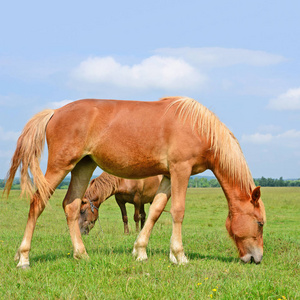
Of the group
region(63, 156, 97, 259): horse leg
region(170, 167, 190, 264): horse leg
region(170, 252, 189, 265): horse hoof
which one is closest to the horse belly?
region(170, 167, 190, 264): horse leg

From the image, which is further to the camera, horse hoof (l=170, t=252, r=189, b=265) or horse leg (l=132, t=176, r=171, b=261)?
horse leg (l=132, t=176, r=171, b=261)

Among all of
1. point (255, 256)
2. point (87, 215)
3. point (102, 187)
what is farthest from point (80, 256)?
point (102, 187)

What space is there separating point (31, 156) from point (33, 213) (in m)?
0.92

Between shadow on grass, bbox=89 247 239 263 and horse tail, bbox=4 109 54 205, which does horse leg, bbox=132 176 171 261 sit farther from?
horse tail, bbox=4 109 54 205

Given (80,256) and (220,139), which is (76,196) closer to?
(80,256)

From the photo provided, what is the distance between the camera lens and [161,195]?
6.05m

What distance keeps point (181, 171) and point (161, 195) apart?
0.72 meters

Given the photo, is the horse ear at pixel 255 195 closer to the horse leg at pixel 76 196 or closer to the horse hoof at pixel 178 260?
the horse hoof at pixel 178 260

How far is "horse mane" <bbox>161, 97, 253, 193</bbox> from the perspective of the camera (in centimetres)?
580

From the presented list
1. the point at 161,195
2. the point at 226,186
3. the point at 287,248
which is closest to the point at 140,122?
the point at 161,195

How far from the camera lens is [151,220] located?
588 cm

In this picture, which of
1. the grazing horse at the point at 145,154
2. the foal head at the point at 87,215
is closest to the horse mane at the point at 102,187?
the foal head at the point at 87,215

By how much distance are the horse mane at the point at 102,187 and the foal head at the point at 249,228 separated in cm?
661

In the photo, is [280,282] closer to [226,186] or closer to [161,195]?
[226,186]
